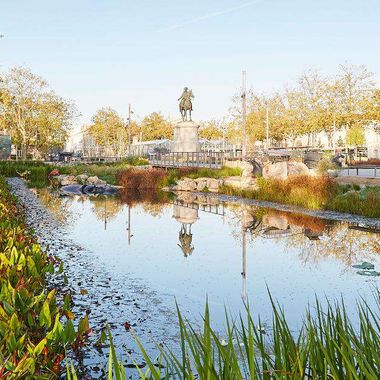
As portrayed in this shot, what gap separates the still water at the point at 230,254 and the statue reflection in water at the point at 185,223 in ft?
0.07

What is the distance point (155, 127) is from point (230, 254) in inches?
2770

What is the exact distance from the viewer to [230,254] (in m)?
9.66

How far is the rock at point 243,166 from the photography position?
873 inches

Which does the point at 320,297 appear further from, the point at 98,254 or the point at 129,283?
the point at 98,254

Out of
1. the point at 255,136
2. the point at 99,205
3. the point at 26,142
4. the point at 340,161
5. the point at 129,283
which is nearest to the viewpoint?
the point at 129,283

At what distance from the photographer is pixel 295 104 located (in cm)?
5297

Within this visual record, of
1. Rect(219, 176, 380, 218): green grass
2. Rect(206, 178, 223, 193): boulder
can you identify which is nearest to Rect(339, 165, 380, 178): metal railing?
Rect(219, 176, 380, 218): green grass

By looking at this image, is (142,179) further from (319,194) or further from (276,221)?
(276,221)

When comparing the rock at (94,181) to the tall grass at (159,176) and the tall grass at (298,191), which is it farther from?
the tall grass at (298,191)

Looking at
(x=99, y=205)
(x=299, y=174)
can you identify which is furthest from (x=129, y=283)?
(x=299, y=174)

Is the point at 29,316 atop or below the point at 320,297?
atop

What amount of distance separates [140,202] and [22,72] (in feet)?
113

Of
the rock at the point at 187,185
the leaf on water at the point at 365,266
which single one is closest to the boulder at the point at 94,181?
the rock at the point at 187,185

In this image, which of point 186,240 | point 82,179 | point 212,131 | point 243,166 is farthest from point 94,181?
point 212,131
